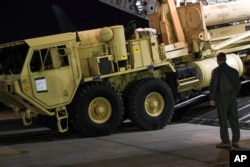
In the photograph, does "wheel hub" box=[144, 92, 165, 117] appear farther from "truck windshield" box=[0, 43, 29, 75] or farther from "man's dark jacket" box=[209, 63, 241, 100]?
"man's dark jacket" box=[209, 63, 241, 100]

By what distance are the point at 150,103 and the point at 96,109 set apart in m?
1.54

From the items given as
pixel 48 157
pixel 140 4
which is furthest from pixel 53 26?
pixel 48 157

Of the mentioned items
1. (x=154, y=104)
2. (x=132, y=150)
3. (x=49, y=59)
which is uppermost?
(x=49, y=59)

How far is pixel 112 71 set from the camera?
39.7 feet

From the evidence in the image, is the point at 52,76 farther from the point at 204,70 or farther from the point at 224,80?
the point at 204,70

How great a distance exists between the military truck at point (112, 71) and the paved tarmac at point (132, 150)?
618 millimetres

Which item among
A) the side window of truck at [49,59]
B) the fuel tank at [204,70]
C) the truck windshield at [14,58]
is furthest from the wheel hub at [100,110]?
the fuel tank at [204,70]

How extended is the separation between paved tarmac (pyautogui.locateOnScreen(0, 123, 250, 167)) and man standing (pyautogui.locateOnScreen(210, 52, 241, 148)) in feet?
1.17

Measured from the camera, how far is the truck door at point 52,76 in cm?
1119

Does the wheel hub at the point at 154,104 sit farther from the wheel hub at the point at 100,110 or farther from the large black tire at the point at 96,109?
the wheel hub at the point at 100,110

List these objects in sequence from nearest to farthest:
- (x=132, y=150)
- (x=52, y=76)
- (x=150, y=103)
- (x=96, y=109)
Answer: (x=132, y=150) < (x=52, y=76) < (x=96, y=109) < (x=150, y=103)

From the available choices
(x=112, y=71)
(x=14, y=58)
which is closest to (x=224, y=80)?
(x=112, y=71)

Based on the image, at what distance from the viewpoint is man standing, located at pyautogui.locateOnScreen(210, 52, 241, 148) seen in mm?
8914

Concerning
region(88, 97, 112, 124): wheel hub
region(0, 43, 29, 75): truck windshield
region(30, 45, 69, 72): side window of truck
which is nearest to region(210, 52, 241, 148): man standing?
region(88, 97, 112, 124): wheel hub
